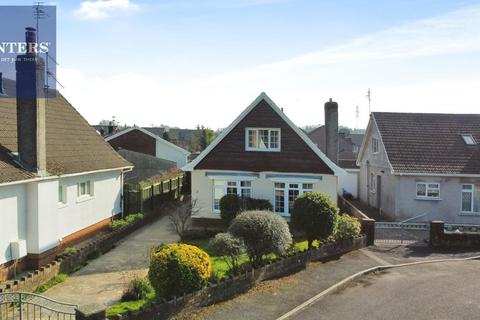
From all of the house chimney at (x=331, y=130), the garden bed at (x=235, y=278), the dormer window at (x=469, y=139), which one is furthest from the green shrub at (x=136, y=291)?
the dormer window at (x=469, y=139)

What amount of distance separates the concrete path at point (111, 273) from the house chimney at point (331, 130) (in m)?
12.1

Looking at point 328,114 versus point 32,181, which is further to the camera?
point 328,114

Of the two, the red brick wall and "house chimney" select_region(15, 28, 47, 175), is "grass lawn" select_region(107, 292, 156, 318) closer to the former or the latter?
"house chimney" select_region(15, 28, 47, 175)

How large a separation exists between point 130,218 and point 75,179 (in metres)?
5.61

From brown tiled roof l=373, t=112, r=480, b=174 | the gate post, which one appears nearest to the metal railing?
the gate post

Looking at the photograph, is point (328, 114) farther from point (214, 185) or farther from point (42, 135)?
point (42, 135)

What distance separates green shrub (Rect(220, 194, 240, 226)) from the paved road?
7.81 meters

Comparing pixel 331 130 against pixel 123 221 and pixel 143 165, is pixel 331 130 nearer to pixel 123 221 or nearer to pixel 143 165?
pixel 123 221

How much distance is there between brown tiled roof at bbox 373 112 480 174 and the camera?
25953 mm

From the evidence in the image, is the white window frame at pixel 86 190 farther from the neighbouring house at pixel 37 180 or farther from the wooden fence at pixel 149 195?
the wooden fence at pixel 149 195

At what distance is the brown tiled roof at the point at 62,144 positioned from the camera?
51.1 ft

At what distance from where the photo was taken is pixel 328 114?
94.4 ft

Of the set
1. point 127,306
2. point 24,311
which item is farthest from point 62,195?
point 127,306

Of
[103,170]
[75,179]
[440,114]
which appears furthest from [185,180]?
[440,114]
